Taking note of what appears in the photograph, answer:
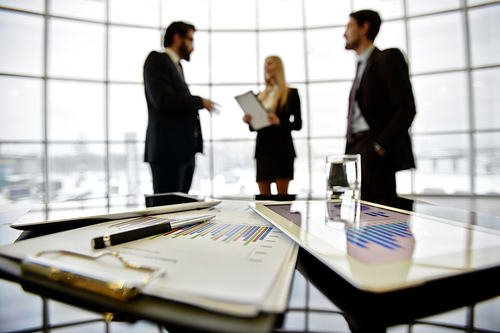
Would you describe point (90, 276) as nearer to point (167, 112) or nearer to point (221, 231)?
point (221, 231)

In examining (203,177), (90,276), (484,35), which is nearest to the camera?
(90,276)

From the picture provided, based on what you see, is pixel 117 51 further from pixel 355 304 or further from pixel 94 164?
pixel 355 304

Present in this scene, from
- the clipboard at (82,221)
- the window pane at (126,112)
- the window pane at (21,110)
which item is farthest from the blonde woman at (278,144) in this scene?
the window pane at (21,110)

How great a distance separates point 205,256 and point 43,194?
210 inches

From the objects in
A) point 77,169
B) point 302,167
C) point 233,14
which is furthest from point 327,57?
point 77,169

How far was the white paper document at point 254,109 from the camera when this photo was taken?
205cm

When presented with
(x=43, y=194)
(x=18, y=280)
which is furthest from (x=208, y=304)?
(x=43, y=194)

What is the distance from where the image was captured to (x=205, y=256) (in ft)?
0.94

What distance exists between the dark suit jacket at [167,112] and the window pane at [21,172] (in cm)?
359

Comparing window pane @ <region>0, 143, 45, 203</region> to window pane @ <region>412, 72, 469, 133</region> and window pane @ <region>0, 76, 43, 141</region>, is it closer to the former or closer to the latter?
window pane @ <region>0, 76, 43, 141</region>

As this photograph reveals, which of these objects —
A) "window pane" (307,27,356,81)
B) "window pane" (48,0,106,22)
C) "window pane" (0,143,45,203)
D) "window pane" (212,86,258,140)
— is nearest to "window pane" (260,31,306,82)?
"window pane" (307,27,356,81)

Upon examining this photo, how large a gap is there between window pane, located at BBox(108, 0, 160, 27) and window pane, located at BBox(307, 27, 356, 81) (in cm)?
288

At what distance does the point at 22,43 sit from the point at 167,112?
414cm

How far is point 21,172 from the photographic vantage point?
417 centimetres
